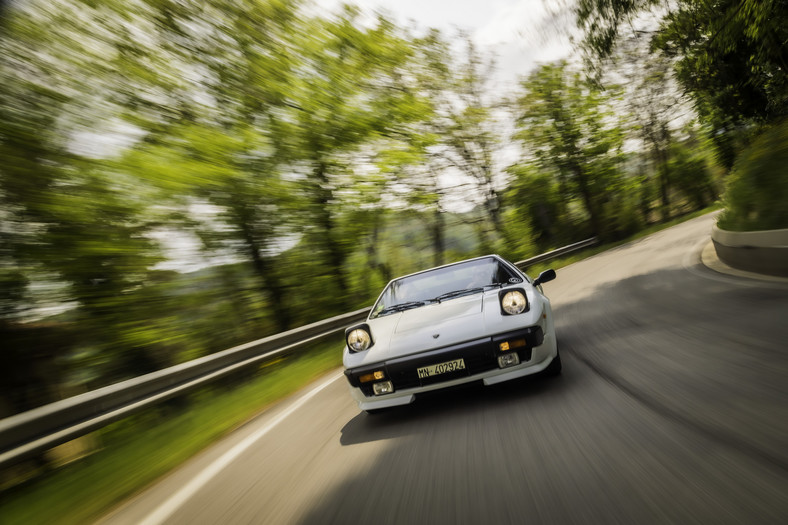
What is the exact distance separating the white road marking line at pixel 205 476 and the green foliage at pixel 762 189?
741cm

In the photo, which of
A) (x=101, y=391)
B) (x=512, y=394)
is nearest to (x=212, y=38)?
(x=101, y=391)

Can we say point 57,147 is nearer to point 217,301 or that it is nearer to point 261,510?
point 217,301

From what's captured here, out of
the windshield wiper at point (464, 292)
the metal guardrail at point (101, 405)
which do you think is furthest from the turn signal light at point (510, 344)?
the metal guardrail at point (101, 405)

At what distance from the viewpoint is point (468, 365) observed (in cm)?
380

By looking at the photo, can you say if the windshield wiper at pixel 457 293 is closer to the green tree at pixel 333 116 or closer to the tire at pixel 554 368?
the tire at pixel 554 368

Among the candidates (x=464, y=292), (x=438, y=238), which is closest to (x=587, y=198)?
(x=438, y=238)

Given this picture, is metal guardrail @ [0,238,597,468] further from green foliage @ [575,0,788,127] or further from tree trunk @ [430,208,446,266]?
tree trunk @ [430,208,446,266]

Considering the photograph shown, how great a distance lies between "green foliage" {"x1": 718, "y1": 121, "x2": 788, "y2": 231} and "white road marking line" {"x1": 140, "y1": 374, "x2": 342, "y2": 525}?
7408 millimetres

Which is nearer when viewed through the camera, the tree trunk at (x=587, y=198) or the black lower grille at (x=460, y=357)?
the black lower grille at (x=460, y=357)

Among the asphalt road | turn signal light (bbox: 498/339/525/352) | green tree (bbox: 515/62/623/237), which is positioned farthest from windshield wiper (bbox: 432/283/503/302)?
green tree (bbox: 515/62/623/237)

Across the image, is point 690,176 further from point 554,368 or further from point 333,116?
point 554,368

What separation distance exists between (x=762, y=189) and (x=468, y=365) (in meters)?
7.30

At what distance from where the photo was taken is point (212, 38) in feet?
41.6

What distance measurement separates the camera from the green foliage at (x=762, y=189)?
25.0 feet
